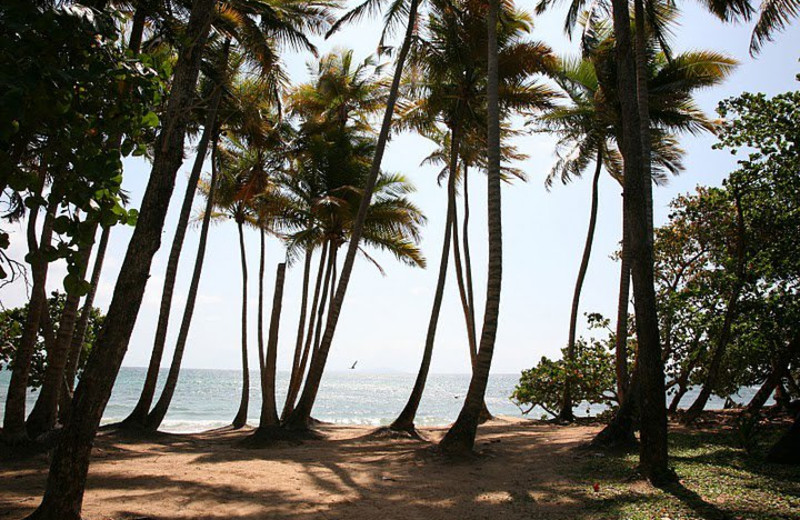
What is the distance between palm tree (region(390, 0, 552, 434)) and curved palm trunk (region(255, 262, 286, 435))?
291 centimetres

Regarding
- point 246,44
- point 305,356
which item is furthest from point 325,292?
point 246,44

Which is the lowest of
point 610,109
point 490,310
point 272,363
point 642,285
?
point 272,363

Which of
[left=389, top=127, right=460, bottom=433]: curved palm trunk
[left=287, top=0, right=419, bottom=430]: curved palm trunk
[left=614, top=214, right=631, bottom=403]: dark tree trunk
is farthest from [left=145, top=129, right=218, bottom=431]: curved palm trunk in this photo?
[left=614, top=214, right=631, bottom=403]: dark tree trunk

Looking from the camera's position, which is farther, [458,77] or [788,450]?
[458,77]

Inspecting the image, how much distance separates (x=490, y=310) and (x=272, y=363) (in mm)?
5803

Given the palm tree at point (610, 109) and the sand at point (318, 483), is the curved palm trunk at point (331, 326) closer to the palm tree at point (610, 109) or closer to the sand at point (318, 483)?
the sand at point (318, 483)

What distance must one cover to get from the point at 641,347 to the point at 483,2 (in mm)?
10377

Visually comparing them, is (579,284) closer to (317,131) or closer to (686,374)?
(686,374)

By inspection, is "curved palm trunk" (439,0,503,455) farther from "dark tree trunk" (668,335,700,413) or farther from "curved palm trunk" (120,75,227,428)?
"curved palm trunk" (120,75,227,428)

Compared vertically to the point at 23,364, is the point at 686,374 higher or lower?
higher

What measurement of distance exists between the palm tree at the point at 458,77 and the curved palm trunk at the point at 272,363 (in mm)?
2908

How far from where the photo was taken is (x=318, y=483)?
23.1 feet

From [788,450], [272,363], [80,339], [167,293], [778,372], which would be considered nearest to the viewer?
[788,450]

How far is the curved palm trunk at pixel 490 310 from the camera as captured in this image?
8539 mm
